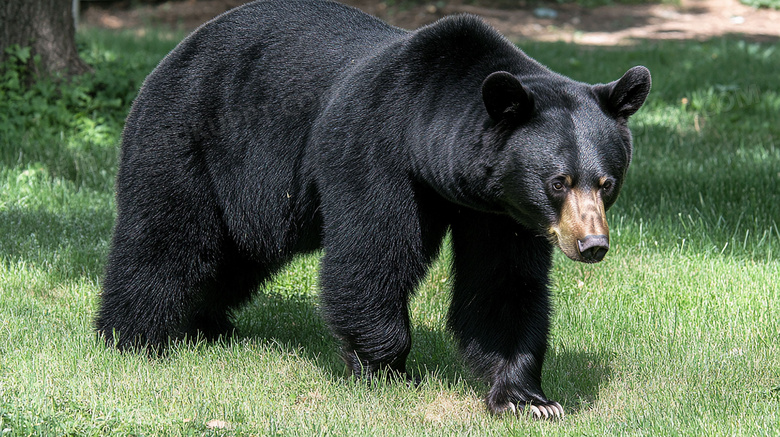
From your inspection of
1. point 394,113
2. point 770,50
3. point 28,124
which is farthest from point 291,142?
point 770,50

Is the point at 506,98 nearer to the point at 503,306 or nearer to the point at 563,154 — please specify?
the point at 563,154

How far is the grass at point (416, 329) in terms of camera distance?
4.00 metres

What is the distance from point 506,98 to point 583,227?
595 millimetres

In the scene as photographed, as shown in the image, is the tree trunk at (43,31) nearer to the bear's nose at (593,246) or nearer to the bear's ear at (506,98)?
the bear's ear at (506,98)

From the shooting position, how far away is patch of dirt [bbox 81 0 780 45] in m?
16.0

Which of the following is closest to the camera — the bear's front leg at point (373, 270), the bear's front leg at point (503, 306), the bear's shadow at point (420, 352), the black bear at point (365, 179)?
the black bear at point (365, 179)

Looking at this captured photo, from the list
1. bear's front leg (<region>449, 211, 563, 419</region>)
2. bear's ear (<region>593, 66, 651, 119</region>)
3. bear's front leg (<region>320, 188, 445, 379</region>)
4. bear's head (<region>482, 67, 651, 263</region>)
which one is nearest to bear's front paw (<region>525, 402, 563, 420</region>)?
bear's front leg (<region>449, 211, 563, 419</region>)

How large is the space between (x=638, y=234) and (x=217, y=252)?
325cm

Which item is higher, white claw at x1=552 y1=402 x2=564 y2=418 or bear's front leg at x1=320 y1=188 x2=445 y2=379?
bear's front leg at x1=320 y1=188 x2=445 y2=379

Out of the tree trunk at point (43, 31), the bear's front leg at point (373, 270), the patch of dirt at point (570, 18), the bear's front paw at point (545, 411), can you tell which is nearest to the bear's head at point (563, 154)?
the bear's front leg at point (373, 270)

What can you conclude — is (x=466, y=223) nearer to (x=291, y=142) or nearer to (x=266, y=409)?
(x=291, y=142)

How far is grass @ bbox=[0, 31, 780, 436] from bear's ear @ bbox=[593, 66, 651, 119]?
1351 mm

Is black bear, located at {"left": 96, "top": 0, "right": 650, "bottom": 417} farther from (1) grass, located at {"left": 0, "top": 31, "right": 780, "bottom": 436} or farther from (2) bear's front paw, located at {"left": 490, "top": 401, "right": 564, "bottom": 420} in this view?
(1) grass, located at {"left": 0, "top": 31, "right": 780, "bottom": 436}

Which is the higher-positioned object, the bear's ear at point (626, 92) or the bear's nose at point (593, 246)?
the bear's ear at point (626, 92)
